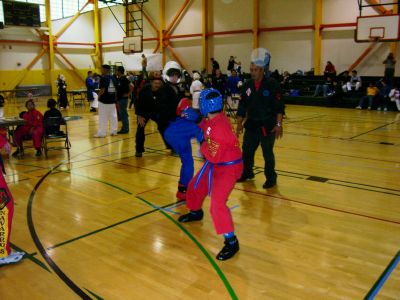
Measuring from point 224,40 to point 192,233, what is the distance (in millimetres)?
20143

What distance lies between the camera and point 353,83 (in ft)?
55.6

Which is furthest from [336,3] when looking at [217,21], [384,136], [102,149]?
[102,149]

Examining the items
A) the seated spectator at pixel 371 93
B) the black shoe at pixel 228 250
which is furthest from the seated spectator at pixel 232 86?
the black shoe at pixel 228 250

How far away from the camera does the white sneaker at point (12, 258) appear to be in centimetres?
331

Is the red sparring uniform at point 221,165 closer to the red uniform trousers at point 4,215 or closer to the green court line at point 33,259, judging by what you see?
the green court line at point 33,259

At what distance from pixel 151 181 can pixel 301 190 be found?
7.16 feet

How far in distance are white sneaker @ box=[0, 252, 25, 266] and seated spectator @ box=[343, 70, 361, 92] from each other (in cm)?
1596

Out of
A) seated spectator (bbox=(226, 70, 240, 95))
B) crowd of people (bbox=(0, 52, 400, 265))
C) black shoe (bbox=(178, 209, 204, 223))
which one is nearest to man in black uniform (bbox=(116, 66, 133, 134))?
crowd of people (bbox=(0, 52, 400, 265))

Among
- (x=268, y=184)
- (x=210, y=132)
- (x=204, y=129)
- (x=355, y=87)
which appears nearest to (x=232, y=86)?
(x=355, y=87)

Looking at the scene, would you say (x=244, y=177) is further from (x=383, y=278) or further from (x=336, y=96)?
(x=336, y=96)

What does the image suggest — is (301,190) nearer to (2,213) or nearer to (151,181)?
(151,181)

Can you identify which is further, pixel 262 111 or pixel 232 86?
pixel 232 86

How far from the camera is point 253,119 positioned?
5266mm

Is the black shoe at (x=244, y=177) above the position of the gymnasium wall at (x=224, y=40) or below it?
below
